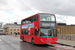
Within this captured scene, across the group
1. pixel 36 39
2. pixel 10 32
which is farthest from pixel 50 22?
pixel 10 32

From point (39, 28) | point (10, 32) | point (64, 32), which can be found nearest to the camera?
point (39, 28)

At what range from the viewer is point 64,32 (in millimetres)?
68812

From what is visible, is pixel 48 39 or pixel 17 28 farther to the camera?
pixel 17 28

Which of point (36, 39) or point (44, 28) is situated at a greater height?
point (44, 28)

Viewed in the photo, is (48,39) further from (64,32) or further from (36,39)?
(64,32)

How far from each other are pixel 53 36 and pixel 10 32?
113790 millimetres

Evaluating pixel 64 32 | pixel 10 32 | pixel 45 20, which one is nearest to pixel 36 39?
pixel 45 20

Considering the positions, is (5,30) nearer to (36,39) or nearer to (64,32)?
(64,32)

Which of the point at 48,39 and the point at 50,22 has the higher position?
the point at 50,22

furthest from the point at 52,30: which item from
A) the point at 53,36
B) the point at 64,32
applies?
the point at 64,32

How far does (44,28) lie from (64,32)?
54.3 metres

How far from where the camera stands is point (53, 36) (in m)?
16.5

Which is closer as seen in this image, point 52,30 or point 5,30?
point 52,30

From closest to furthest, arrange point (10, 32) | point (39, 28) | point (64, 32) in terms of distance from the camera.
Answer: point (39, 28) → point (64, 32) → point (10, 32)
